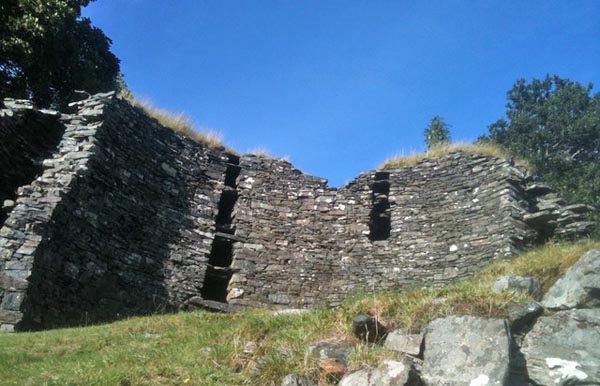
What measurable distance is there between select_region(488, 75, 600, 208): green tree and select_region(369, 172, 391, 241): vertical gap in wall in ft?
49.7

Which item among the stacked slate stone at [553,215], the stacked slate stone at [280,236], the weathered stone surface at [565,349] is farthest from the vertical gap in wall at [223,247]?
the weathered stone surface at [565,349]

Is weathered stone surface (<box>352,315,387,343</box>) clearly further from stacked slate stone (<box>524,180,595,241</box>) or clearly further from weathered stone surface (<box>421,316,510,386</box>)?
stacked slate stone (<box>524,180,595,241</box>)

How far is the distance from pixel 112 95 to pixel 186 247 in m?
4.10

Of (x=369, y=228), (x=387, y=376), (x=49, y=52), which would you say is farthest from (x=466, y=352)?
(x=49, y=52)

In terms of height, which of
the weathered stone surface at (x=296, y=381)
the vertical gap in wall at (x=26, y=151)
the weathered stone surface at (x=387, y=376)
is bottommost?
the weathered stone surface at (x=296, y=381)

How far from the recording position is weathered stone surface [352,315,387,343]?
6820 millimetres

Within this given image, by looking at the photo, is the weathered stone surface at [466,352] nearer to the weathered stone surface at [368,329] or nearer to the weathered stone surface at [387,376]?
the weathered stone surface at [387,376]

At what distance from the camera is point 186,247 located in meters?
14.1

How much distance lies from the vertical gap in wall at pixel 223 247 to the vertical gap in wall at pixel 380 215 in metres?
3.76

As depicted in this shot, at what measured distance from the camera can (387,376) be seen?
5785mm

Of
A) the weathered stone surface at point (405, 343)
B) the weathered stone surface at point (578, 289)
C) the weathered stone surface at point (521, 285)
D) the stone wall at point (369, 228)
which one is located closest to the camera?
the weathered stone surface at point (405, 343)

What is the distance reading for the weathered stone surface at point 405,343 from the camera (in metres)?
6.35

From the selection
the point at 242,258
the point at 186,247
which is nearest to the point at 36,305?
the point at 186,247

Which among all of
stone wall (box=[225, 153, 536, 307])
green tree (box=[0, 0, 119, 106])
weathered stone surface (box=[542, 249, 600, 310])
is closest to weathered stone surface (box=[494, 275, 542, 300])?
weathered stone surface (box=[542, 249, 600, 310])
